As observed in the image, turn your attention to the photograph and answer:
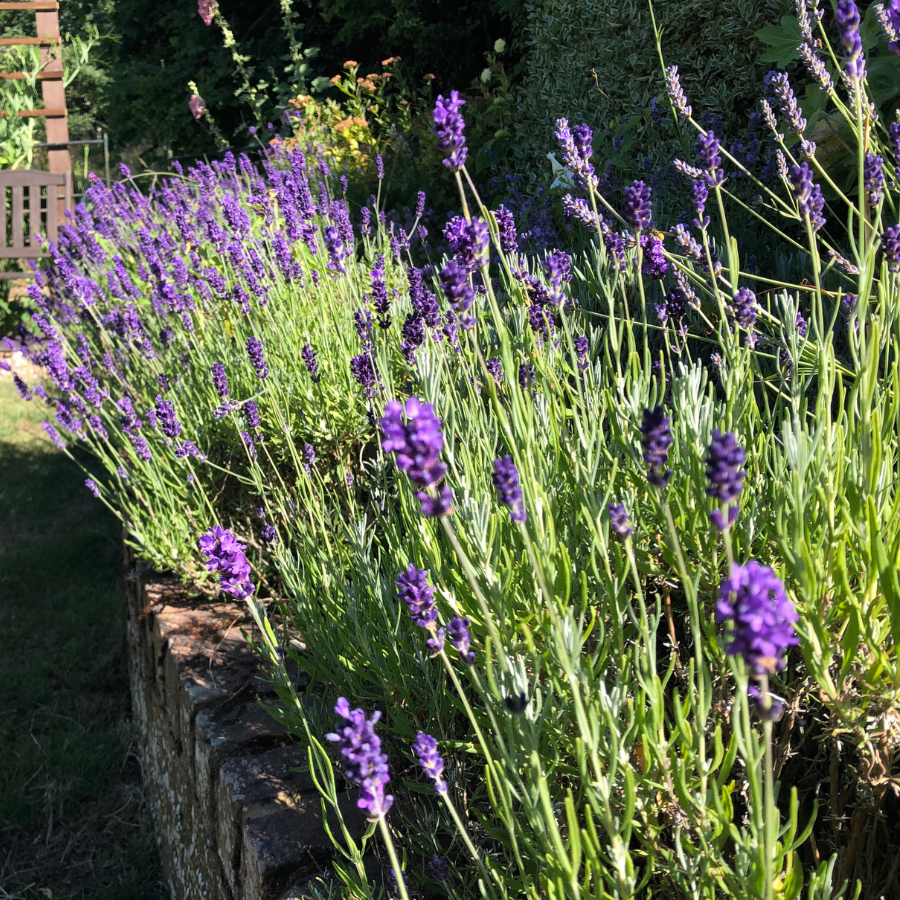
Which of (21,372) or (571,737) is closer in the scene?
(571,737)

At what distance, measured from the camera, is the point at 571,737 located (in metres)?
1.25

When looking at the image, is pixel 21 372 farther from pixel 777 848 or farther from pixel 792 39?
pixel 777 848

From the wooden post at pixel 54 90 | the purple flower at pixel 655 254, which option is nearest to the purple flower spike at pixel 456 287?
the purple flower at pixel 655 254

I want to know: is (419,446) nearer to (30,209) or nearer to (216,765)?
(216,765)

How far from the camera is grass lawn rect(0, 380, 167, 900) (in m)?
2.81

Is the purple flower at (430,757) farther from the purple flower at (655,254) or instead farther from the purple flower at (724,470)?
the purple flower at (655,254)

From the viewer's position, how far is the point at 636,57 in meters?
3.90

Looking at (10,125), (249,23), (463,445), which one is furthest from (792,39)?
(249,23)

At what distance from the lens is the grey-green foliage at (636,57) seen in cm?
363

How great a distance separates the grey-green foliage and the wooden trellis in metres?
4.87

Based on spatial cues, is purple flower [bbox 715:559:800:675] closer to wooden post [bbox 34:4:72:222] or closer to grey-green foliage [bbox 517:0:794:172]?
grey-green foliage [bbox 517:0:794:172]

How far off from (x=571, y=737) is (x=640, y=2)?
12.3ft

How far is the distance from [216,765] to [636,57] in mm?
3490

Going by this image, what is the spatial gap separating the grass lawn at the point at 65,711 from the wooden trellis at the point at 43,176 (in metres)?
3.11
